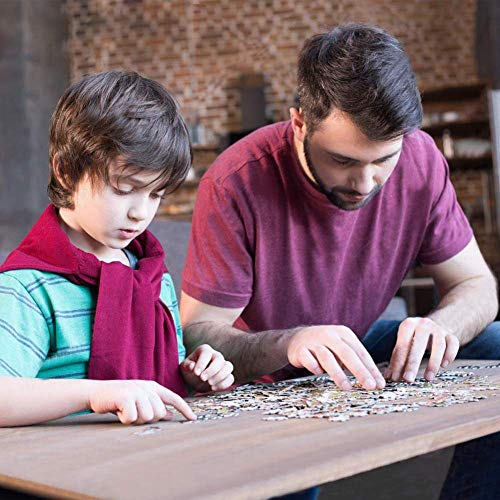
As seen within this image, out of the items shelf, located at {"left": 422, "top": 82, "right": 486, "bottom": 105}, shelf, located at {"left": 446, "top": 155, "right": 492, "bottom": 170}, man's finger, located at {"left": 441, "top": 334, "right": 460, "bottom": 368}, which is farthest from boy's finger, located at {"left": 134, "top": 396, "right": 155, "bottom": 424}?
shelf, located at {"left": 422, "top": 82, "right": 486, "bottom": 105}

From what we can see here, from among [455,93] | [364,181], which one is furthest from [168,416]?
[455,93]

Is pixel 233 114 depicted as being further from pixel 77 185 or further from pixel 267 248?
pixel 77 185

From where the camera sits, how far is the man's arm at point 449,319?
162cm

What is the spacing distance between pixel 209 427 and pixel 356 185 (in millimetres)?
964

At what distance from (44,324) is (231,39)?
8413 mm

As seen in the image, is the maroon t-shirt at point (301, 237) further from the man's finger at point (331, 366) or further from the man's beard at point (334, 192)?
the man's finger at point (331, 366)

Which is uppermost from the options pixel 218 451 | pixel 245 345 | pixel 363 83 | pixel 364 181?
pixel 363 83

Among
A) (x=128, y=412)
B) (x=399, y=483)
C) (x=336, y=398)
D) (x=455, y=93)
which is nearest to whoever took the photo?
(x=128, y=412)

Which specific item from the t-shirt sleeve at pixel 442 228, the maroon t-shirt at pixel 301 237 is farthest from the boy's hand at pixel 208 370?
the t-shirt sleeve at pixel 442 228

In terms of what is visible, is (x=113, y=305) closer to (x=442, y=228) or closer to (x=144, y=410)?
(x=144, y=410)

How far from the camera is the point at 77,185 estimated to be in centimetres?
159

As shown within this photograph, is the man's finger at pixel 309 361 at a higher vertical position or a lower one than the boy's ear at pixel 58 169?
lower

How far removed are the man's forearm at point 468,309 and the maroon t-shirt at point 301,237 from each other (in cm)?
12

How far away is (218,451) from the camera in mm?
1022
